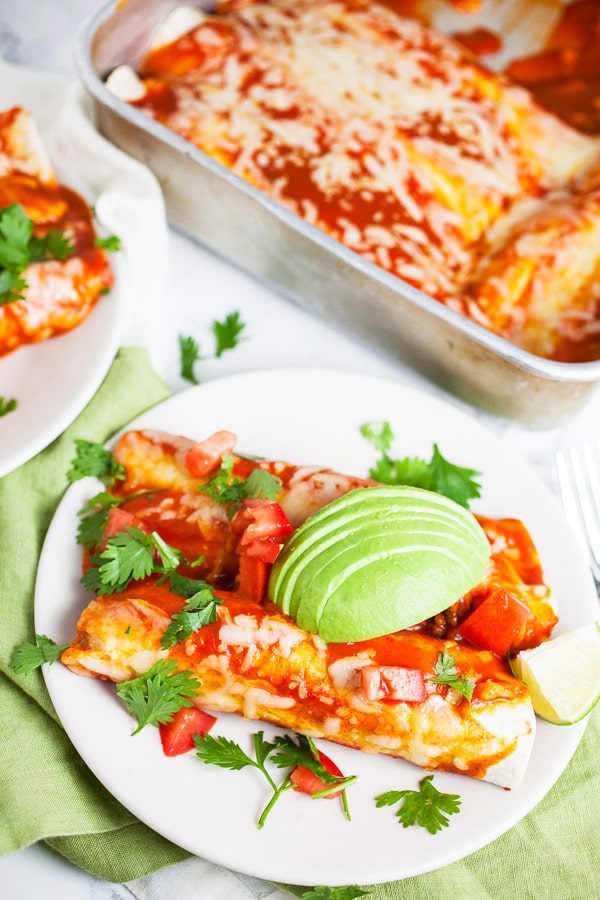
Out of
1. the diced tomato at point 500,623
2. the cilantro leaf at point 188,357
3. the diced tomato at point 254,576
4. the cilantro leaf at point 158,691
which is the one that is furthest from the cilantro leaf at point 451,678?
the cilantro leaf at point 188,357

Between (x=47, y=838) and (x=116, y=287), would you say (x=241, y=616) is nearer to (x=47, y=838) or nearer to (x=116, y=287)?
(x=47, y=838)

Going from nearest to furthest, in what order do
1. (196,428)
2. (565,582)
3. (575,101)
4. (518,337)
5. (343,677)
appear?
(343,677)
(565,582)
(196,428)
(518,337)
(575,101)

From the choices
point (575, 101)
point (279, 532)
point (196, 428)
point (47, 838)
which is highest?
point (575, 101)

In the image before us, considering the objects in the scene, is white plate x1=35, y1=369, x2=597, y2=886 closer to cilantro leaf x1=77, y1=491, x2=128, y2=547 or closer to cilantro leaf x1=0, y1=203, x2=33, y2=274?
cilantro leaf x1=77, y1=491, x2=128, y2=547

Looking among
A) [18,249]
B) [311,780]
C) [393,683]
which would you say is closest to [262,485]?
[393,683]

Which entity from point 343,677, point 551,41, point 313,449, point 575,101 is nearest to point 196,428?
point 313,449

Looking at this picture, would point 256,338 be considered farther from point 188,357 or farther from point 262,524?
point 262,524
